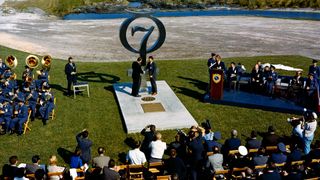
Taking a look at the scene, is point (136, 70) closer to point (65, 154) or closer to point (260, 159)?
point (65, 154)

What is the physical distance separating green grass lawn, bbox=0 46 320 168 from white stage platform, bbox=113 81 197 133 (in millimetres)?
391

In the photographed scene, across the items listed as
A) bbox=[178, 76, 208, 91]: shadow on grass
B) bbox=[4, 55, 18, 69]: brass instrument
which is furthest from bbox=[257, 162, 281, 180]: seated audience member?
bbox=[4, 55, 18, 69]: brass instrument


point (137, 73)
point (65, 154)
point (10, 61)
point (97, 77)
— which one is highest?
point (10, 61)

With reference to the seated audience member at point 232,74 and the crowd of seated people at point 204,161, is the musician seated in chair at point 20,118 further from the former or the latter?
the seated audience member at point 232,74

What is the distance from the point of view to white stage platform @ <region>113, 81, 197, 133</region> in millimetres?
16453

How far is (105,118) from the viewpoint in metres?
17.8

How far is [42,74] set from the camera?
2044cm

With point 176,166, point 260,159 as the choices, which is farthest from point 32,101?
point 260,159

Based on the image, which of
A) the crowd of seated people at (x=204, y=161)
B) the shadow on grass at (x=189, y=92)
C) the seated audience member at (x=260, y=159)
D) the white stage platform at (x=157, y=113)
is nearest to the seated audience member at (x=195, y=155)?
the crowd of seated people at (x=204, y=161)

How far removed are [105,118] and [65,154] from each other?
147 inches

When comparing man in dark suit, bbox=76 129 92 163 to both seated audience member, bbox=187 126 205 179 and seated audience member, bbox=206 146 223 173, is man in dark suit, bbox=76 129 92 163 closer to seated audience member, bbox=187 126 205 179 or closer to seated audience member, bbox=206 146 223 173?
seated audience member, bbox=187 126 205 179

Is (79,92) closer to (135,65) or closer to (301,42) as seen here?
(135,65)

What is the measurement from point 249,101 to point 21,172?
1238 centimetres

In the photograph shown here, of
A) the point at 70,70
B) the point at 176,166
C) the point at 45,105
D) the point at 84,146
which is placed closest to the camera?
the point at 176,166
